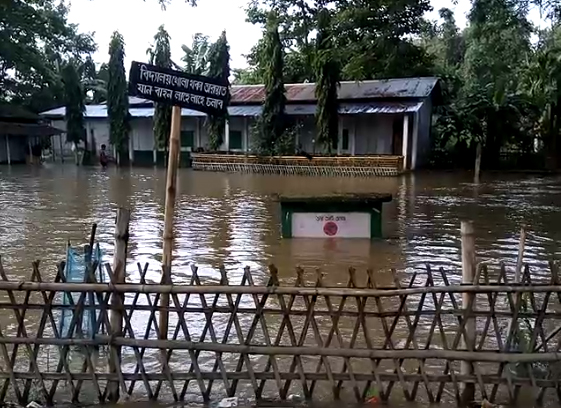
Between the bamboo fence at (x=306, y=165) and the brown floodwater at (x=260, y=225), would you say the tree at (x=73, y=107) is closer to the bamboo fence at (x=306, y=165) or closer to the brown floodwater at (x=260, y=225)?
the bamboo fence at (x=306, y=165)

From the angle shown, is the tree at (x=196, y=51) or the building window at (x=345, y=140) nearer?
the building window at (x=345, y=140)

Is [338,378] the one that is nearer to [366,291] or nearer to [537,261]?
[366,291]

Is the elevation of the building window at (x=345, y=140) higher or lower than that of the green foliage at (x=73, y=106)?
lower

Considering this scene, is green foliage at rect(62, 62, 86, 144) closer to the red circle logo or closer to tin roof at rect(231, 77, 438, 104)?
tin roof at rect(231, 77, 438, 104)

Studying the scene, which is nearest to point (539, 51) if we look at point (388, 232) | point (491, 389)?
point (388, 232)

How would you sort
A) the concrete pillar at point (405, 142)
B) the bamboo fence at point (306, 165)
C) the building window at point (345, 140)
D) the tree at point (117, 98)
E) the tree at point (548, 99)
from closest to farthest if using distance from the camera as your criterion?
the tree at point (548, 99), the bamboo fence at point (306, 165), the concrete pillar at point (405, 142), the building window at point (345, 140), the tree at point (117, 98)

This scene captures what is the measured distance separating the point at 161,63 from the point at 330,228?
2357 cm

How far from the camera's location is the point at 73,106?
3322cm

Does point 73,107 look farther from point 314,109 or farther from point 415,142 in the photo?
point 415,142

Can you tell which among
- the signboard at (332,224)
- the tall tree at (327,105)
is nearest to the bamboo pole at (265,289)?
the signboard at (332,224)

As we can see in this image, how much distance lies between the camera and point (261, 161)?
26078 mm

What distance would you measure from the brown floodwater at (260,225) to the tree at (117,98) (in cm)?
1151

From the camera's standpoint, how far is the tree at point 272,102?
2691cm

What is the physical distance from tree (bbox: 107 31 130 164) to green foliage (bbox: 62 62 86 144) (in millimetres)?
1989
